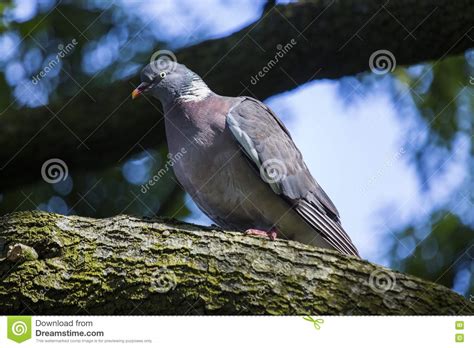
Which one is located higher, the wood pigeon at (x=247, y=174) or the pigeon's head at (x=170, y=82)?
the pigeon's head at (x=170, y=82)

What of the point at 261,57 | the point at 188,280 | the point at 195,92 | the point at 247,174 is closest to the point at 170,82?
the point at 195,92

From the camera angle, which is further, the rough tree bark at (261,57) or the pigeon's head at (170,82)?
the rough tree bark at (261,57)

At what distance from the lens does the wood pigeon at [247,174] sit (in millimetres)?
4988

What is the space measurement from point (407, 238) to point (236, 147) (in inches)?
77.7

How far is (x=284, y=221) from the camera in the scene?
509 centimetres

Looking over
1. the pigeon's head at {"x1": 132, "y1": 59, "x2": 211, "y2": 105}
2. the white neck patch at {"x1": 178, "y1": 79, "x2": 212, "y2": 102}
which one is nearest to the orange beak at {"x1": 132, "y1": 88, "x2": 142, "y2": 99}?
the pigeon's head at {"x1": 132, "y1": 59, "x2": 211, "y2": 105}

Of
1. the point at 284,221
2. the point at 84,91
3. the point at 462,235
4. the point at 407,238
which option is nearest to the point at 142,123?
the point at 84,91

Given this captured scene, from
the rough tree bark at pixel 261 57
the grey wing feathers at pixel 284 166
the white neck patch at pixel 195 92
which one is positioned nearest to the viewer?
the grey wing feathers at pixel 284 166

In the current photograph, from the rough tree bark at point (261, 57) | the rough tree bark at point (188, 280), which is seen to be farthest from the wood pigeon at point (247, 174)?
the rough tree bark at point (188, 280)

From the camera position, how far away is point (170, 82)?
215 inches

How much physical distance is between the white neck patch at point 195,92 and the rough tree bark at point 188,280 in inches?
67.9

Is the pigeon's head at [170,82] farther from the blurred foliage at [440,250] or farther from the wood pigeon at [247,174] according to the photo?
the blurred foliage at [440,250]

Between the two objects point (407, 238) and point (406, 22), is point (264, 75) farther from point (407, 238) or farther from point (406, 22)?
point (407, 238)

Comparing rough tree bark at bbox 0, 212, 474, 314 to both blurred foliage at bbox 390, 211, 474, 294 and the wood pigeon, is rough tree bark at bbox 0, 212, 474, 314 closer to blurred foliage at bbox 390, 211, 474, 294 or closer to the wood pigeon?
the wood pigeon
